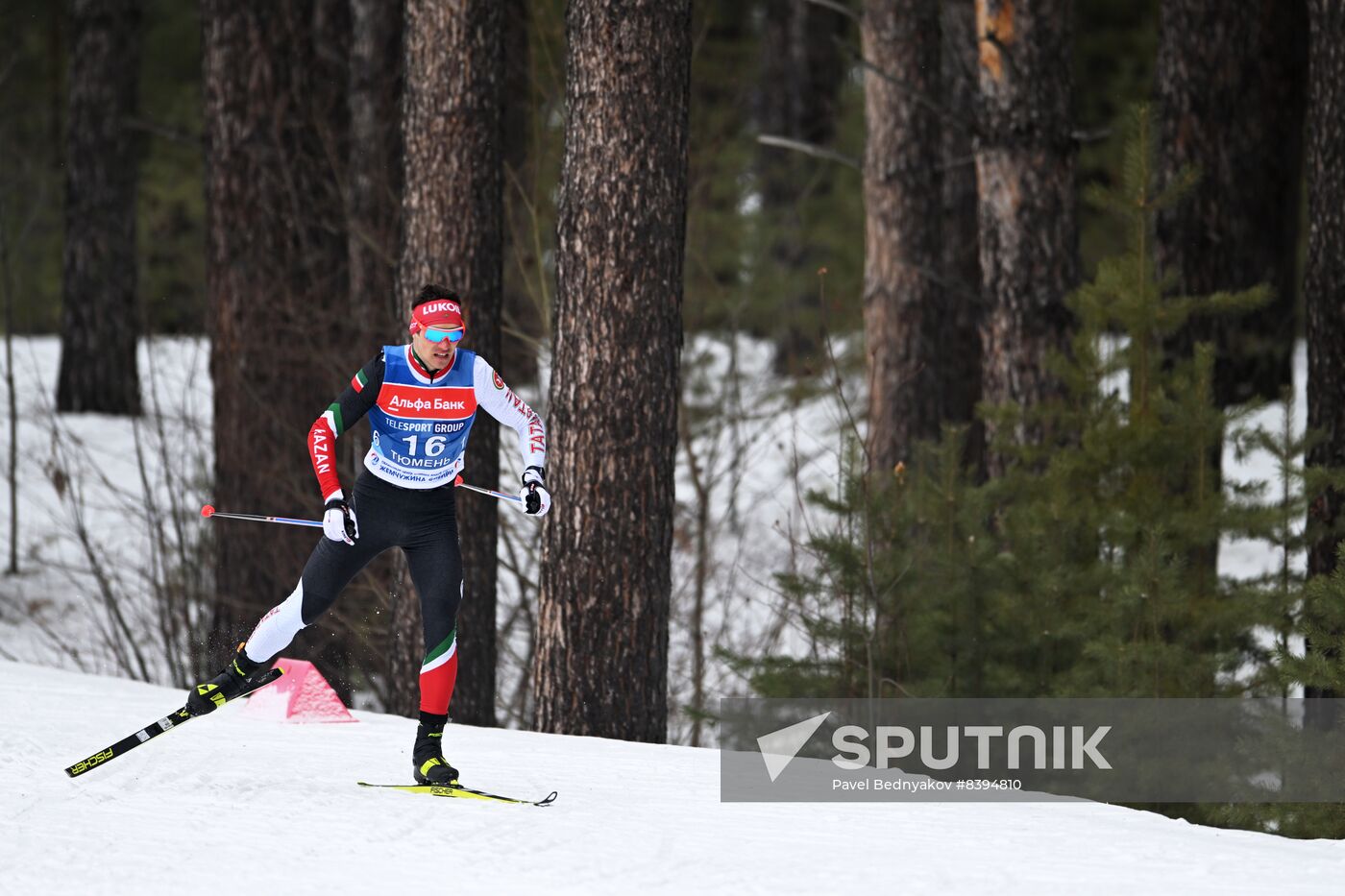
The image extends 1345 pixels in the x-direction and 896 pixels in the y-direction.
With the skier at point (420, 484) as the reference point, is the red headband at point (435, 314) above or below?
above

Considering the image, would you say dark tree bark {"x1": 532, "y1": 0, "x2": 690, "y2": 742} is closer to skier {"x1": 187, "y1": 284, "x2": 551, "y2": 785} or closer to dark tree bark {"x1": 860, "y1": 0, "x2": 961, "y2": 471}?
skier {"x1": 187, "y1": 284, "x2": 551, "y2": 785}

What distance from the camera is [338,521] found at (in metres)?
5.77

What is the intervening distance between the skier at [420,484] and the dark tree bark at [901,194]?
→ 21.5ft

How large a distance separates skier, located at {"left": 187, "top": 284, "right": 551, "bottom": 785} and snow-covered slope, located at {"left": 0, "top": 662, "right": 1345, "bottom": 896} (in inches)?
17.1

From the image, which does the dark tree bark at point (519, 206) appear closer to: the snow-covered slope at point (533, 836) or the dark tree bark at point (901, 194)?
the dark tree bark at point (901, 194)

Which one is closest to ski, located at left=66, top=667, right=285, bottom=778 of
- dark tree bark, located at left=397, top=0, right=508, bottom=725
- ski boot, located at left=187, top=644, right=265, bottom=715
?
ski boot, located at left=187, top=644, right=265, bottom=715

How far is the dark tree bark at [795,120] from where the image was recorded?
17.5 m

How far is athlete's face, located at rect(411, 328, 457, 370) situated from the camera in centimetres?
598

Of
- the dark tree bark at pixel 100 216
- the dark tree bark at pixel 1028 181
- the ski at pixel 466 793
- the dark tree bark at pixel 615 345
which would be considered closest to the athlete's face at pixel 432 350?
the dark tree bark at pixel 615 345

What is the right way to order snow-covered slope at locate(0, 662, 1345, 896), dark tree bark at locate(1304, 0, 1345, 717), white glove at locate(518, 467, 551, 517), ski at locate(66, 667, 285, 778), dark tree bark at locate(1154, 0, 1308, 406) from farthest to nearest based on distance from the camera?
dark tree bark at locate(1154, 0, 1308, 406) < dark tree bark at locate(1304, 0, 1345, 717) < ski at locate(66, 667, 285, 778) < white glove at locate(518, 467, 551, 517) < snow-covered slope at locate(0, 662, 1345, 896)

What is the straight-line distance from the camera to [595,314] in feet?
23.7

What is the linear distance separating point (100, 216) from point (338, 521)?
12355 mm

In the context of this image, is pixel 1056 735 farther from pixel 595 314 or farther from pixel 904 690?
pixel 595 314

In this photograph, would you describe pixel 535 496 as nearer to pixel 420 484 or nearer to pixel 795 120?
pixel 420 484
